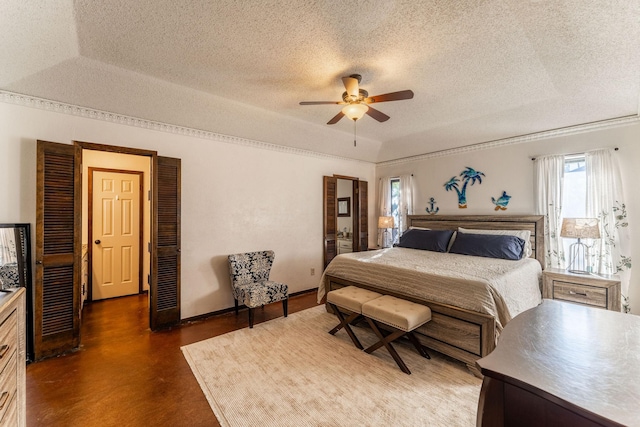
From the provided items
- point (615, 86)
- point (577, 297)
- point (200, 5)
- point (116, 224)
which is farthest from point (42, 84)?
point (577, 297)

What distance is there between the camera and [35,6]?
1.74 meters

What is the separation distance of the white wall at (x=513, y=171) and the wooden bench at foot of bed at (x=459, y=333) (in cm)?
247

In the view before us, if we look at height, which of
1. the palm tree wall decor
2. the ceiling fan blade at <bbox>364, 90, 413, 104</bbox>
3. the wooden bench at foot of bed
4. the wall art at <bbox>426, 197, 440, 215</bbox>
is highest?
the ceiling fan blade at <bbox>364, 90, 413, 104</bbox>

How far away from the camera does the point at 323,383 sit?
2.20 m

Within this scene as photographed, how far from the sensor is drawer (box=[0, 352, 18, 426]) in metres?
1.18

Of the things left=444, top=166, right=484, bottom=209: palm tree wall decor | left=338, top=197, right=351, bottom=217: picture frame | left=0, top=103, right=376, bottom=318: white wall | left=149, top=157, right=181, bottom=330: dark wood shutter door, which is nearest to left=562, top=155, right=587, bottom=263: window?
left=444, top=166, right=484, bottom=209: palm tree wall decor

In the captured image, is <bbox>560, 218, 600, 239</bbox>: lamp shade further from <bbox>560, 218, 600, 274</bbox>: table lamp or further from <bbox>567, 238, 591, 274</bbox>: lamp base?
<bbox>567, 238, 591, 274</bbox>: lamp base

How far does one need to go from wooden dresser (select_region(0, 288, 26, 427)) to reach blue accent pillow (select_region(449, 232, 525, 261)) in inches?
171

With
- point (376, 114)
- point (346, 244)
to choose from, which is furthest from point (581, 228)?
point (346, 244)

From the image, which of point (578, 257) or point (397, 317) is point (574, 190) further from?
point (397, 317)

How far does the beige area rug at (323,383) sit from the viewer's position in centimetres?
185

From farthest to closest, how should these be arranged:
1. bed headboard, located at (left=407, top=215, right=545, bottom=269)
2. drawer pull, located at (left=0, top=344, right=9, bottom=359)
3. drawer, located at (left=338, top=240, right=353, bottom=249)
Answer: drawer, located at (left=338, top=240, right=353, bottom=249)
bed headboard, located at (left=407, top=215, right=545, bottom=269)
drawer pull, located at (left=0, top=344, right=9, bottom=359)

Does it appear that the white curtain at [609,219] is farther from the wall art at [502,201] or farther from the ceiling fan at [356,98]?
the ceiling fan at [356,98]

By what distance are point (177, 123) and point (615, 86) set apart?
4.78m
